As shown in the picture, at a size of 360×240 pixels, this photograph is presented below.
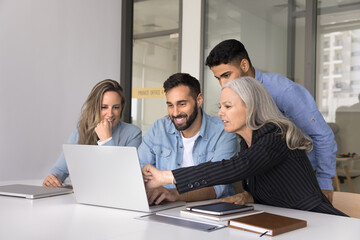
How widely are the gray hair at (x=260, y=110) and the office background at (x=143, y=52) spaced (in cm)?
206

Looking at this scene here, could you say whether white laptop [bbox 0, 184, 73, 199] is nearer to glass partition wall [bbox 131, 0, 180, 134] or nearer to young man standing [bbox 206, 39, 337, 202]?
young man standing [bbox 206, 39, 337, 202]

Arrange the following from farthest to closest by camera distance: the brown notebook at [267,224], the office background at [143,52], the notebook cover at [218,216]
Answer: the office background at [143,52]
the notebook cover at [218,216]
the brown notebook at [267,224]

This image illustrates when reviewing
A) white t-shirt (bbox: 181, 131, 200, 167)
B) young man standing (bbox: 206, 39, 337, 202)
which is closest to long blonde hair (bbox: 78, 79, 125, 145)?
white t-shirt (bbox: 181, 131, 200, 167)

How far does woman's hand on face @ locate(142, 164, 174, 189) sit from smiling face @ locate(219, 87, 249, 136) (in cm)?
41

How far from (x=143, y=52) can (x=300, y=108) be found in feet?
10.2

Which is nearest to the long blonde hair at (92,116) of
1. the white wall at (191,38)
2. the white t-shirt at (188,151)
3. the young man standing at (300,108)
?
the white t-shirt at (188,151)

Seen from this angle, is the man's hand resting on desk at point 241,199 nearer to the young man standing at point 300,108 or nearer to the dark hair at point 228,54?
the young man standing at point 300,108

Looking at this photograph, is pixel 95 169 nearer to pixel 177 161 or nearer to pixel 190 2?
pixel 177 161

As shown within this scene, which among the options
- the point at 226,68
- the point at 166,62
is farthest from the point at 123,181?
the point at 166,62

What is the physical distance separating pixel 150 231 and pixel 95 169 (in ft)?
1.66

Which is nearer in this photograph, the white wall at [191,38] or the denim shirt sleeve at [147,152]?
the denim shirt sleeve at [147,152]

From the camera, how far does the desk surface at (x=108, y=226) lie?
139 cm

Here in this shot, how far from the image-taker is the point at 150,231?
4.77 feet

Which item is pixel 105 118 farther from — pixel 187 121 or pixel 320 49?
pixel 320 49
